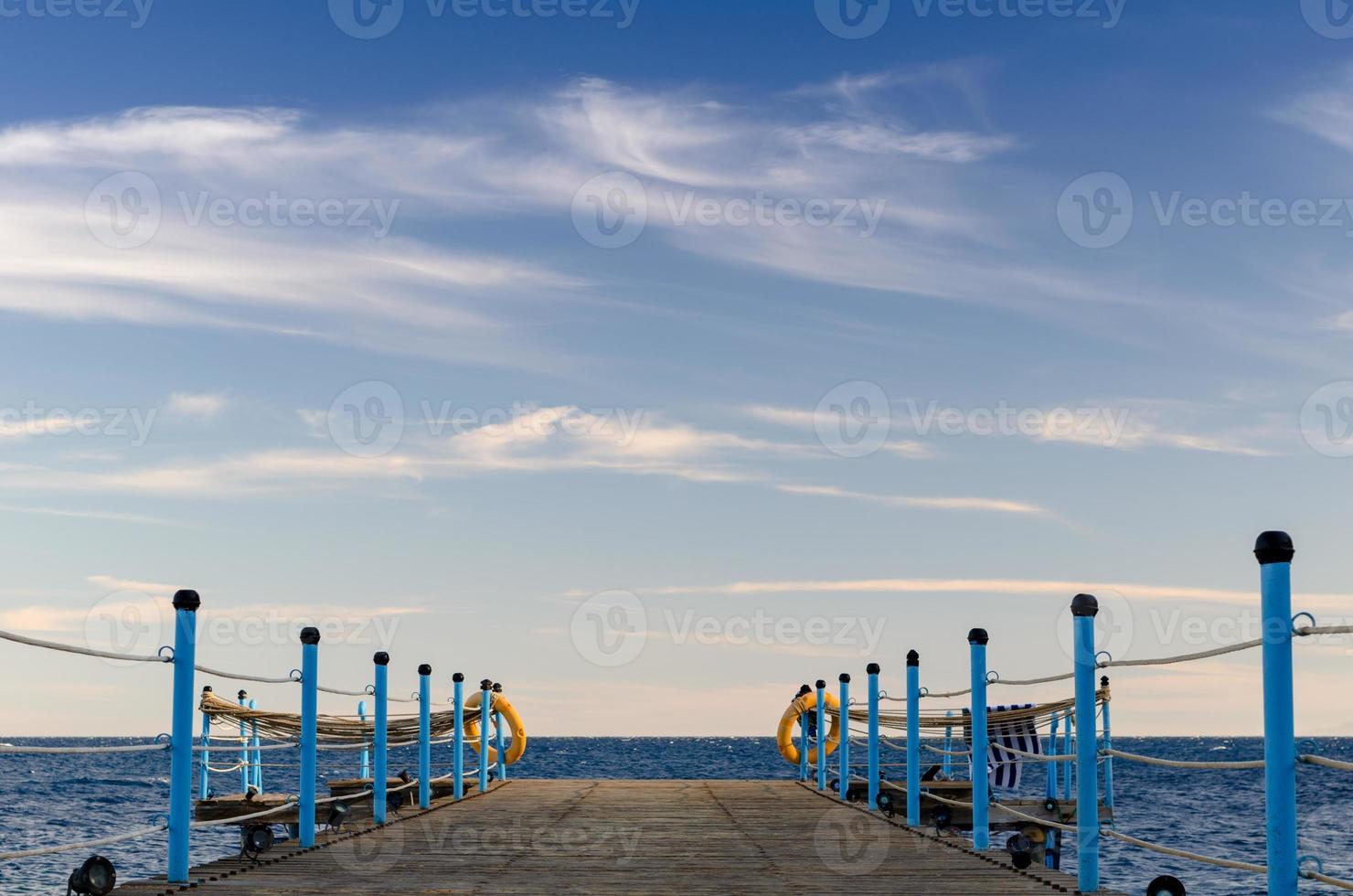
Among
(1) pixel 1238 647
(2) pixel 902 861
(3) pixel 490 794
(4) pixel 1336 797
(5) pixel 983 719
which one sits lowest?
(4) pixel 1336 797

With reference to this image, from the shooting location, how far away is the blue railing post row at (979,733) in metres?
8.59

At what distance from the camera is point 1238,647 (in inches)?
187

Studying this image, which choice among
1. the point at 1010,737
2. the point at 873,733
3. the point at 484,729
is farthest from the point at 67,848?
the point at 1010,737

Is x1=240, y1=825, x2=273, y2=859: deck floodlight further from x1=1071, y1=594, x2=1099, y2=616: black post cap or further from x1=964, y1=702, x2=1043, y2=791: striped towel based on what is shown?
x1=964, y1=702, x2=1043, y2=791: striped towel

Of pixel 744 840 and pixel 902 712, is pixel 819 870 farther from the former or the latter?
pixel 902 712

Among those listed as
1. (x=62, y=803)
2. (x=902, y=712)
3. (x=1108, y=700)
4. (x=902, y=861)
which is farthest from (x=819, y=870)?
(x=62, y=803)

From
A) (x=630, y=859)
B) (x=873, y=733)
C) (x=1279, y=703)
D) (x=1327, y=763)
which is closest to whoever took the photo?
(x=1327, y=763)

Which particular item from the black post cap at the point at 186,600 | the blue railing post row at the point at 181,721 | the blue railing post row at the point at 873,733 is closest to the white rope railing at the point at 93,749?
the blue railing post row at the point at 181,721

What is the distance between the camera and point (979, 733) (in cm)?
870

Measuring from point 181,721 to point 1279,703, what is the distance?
5009 mm

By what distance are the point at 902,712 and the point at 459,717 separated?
4.51 metres

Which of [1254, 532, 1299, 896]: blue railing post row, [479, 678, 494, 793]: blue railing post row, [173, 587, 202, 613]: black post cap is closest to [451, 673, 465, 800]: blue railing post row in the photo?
[479, 678, 494, 793]: blue railing post row

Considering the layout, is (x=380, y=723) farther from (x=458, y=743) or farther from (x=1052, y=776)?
(x=1052, y=776)

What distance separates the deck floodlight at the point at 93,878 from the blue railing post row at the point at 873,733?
747 cm
